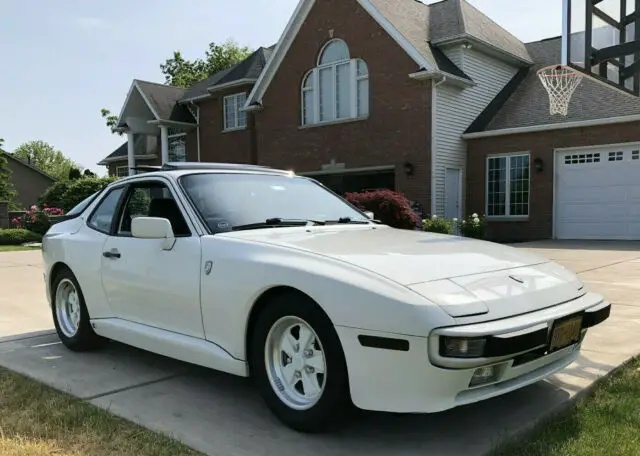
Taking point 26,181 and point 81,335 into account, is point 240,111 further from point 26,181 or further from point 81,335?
point 26,181

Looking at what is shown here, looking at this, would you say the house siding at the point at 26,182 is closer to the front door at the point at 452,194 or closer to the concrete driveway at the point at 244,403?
the front door at the point at 452,194

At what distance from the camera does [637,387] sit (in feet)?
12.7

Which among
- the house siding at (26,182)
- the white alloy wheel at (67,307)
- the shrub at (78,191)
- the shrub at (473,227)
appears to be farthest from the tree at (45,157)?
the white alloy wheel at (67,307)

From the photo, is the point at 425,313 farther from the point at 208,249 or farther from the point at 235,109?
the point at 235,109

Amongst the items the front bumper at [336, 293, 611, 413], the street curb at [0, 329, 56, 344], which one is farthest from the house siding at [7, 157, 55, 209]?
the front bumper at [336, 293, 611, 413]

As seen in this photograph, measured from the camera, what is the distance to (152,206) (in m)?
4.52

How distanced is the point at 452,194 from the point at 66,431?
16149 mm

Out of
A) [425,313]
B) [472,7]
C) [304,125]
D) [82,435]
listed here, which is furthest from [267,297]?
[472,7]

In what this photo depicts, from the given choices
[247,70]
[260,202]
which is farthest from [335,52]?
[260,202]

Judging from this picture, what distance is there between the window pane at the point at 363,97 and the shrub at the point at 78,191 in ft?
39.1

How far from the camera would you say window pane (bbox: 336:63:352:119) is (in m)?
19.1

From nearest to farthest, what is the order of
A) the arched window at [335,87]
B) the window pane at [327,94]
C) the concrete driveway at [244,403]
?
the concrete driveway at [244,403] → the arched window at [335,87] → the window pane at [327,94]

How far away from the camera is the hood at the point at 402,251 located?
10.2 feet

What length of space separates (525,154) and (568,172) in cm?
133
